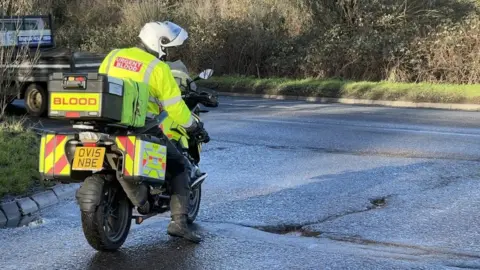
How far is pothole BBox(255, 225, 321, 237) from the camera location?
6.31 m

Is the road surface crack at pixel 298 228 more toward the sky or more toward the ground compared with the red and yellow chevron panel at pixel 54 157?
more toward the ground

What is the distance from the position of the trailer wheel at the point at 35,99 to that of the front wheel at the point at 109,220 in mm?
10397

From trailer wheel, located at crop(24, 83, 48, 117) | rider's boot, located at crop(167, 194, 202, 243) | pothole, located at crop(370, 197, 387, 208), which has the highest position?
rider's boot, located at crop(167, 194, 202, 243)

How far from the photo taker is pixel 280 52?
90.3 feet

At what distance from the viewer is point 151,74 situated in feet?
18.3

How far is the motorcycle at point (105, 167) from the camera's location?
17.1ft

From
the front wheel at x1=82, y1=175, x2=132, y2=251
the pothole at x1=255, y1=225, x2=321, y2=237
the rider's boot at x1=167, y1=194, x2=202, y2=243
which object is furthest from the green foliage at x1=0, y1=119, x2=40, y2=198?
the pothole at x1=255, y1=225, x2=321, y2=237

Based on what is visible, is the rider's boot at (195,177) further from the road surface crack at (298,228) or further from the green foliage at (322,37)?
the green foliage at (322,37)

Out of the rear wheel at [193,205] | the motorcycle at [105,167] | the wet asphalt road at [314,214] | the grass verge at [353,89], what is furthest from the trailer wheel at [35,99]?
the motorcycle at [105,167]

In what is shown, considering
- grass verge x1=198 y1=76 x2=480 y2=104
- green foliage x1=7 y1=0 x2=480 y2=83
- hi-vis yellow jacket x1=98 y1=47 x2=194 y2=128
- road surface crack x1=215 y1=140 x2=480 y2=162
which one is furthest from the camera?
green foliage x1=7 y1=0 x2=480 y2=83

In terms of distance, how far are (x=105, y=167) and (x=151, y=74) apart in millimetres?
841

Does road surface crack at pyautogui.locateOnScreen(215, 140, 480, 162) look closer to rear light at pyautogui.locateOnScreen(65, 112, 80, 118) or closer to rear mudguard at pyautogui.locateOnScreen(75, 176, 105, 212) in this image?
rear mudguard at pyautogui.locateOnScreen(75, 176, 105, 212)

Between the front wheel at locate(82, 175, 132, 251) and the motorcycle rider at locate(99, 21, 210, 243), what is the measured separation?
0.73 feet

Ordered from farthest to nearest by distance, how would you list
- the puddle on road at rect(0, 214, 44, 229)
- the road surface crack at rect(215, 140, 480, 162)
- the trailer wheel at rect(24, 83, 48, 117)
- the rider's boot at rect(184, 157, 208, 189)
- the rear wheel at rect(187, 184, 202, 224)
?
the trailer wheel at rect(24, 83, 48, 117), the road surface crack at rect(215, 140, 480, 162), the puddle on road at rect(0, 214, 44, 229), the rear wheel at rect(187, 184, 202, 224), the rider's boot at rect(184, 157, 208, 189)
